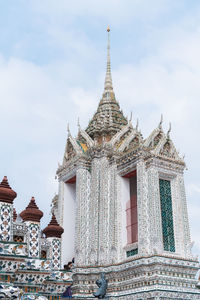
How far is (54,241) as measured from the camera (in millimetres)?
16188

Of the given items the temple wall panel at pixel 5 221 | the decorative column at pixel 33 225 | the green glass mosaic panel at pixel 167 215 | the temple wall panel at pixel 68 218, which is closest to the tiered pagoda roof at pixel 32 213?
the decorative column at pixel 33 225

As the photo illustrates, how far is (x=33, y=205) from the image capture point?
597 inches

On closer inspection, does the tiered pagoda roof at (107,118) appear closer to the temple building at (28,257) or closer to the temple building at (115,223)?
the temple building at (115,223)

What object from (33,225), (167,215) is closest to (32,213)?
(33,225)

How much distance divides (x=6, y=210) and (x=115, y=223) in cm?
617

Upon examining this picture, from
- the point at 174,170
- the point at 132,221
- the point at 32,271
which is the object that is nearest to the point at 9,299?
the point at 32,271

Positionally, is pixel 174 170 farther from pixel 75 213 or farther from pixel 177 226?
pixel 75 213

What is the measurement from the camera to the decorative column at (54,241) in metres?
15.6

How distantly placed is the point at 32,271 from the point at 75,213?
7170mm

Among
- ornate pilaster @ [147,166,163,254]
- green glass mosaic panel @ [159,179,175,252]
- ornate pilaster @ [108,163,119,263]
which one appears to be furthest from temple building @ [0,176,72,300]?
green glass mosaic panel @ [159,179,175,252]

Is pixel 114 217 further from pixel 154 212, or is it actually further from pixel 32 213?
pixel 32 213

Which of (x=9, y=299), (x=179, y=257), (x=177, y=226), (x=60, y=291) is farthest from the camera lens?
(x=177, y=226)

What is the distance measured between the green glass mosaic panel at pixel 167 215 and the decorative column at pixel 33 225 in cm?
532

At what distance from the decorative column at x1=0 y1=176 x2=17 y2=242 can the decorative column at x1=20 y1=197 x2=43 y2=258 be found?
1.58m
